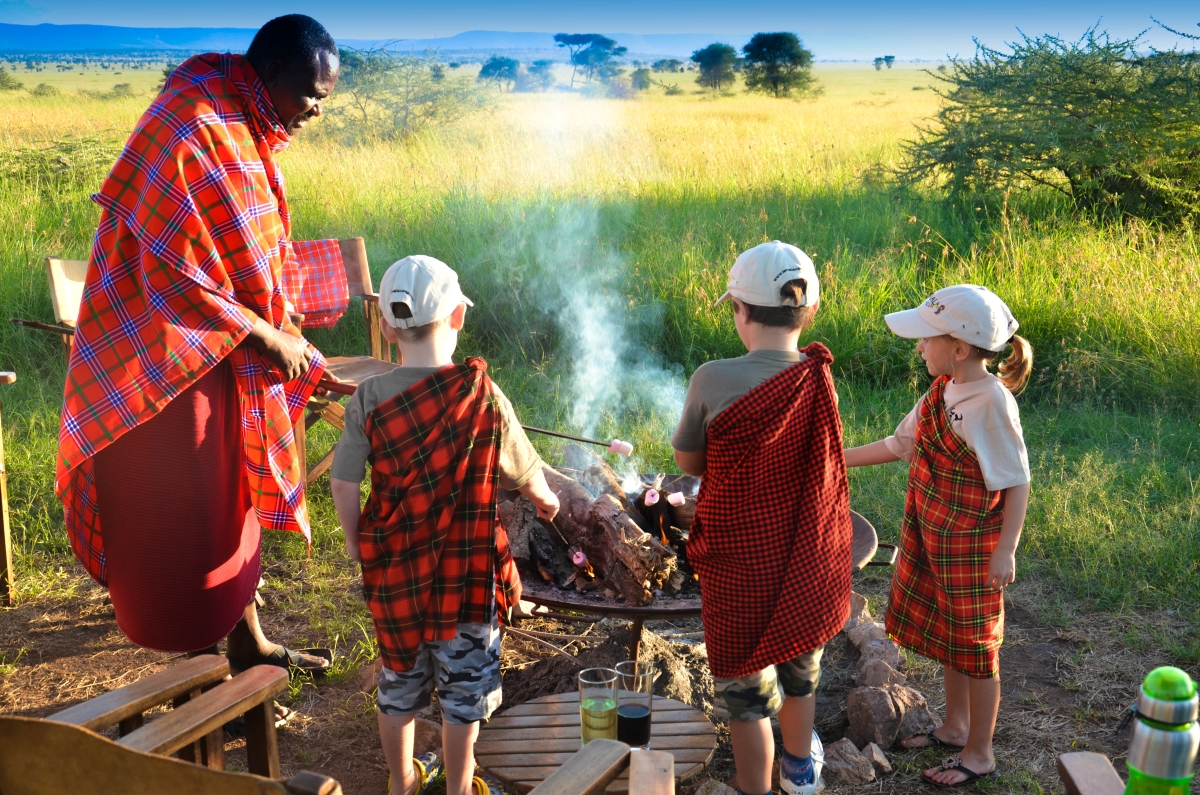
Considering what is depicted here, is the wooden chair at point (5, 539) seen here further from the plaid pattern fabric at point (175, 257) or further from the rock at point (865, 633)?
the rock at point (865, 633)

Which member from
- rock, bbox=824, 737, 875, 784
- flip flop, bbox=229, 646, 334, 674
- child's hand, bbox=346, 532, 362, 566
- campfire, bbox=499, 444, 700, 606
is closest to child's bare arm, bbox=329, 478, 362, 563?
child's hand, bbox=346, 532, 362, 566

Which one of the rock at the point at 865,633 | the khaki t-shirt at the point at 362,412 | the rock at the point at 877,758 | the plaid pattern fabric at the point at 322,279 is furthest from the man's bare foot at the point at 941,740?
the plaid pattern fabric at the point at 322,279

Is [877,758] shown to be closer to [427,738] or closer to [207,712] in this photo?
[427,738]

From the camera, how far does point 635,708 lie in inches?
101

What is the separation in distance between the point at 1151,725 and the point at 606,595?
2.02 m

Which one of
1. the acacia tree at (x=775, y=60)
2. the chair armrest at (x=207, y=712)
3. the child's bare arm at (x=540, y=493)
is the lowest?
the chair armrest at (x=207, y=712)

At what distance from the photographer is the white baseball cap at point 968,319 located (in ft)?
8.41

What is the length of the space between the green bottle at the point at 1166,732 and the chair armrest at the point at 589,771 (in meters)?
0.86

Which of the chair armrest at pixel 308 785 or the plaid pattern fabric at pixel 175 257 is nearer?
the chair armrest at pixel 308 785

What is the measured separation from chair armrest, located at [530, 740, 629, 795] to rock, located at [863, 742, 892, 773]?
56.1 inches

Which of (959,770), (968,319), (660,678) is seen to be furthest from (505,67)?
(959,770)

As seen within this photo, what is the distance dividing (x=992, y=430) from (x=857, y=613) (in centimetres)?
138

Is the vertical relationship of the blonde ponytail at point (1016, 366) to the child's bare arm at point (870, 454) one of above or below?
above

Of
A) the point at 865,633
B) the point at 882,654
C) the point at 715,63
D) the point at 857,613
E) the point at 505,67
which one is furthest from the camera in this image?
the point at 715,63
